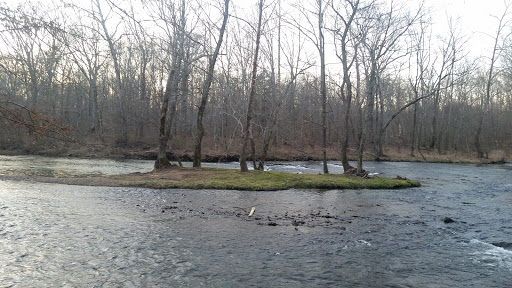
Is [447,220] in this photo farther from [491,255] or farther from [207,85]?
[207,85]

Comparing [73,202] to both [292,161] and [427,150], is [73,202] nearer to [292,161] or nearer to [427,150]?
[292,161]

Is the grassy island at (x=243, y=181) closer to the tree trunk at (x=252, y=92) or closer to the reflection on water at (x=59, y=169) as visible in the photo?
the tree trunk at (x=252, y=92)

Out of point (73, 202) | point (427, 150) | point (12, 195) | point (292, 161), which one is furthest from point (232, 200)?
point (427, 150)

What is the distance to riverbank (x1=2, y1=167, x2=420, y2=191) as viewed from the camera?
A: 15078mm

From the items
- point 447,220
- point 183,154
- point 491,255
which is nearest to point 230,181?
point 447,220

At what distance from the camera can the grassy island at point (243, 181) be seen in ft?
49.5

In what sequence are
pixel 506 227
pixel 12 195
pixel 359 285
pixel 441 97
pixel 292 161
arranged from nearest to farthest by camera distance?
pixel 359 285 → pixel 506 227 → pixel 12 195 → pixel 292 161 → pixel 441 97

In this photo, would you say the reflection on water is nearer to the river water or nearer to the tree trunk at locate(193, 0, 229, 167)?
the tree trunk at locate(193, 0, 229, 167)

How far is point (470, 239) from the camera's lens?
25.9 feet

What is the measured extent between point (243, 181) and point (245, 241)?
845cm

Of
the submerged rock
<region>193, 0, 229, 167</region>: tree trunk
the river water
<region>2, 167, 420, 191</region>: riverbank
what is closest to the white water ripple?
the river water

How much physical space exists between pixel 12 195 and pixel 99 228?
5816 millimetres

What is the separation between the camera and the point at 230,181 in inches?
621

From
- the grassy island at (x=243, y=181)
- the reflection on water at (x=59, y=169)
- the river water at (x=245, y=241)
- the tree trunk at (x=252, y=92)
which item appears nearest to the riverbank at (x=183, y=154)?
the reflection on water at (x=59, y=169)
